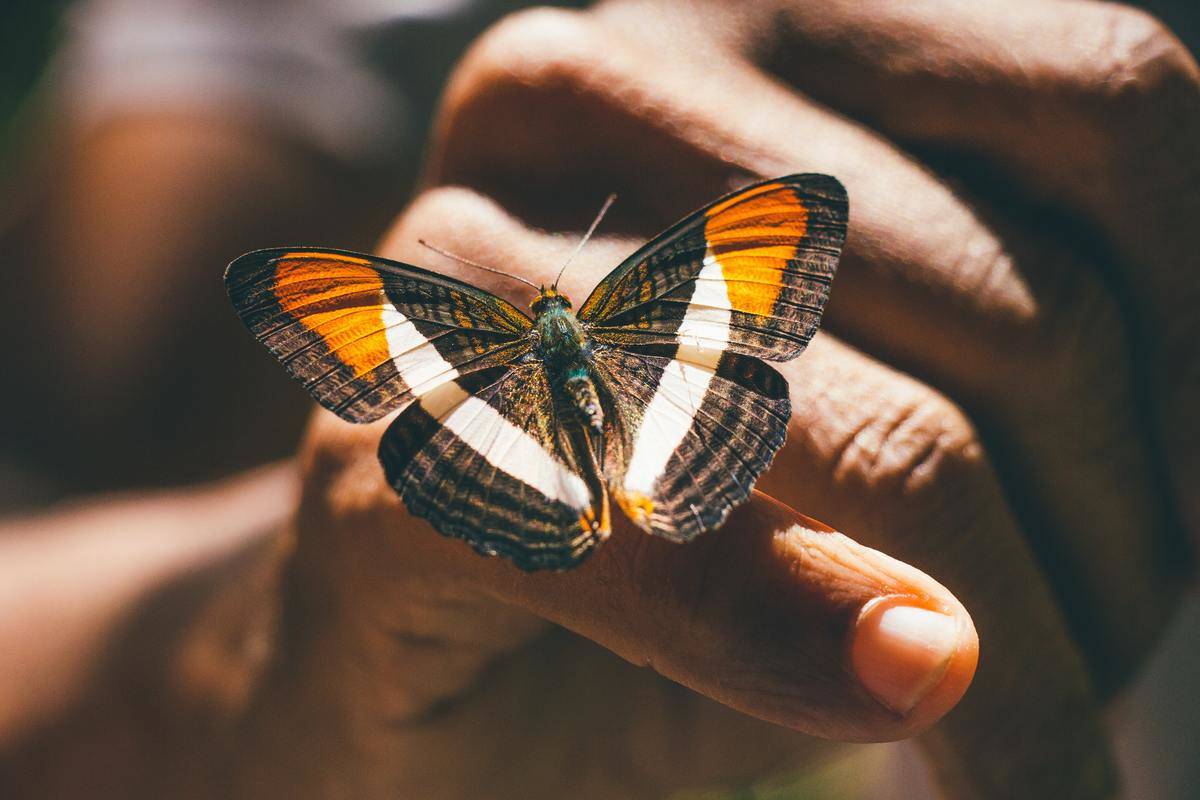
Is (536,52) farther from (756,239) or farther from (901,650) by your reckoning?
(901,650)

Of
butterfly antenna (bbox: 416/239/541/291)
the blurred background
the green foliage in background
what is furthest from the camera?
the blurred background

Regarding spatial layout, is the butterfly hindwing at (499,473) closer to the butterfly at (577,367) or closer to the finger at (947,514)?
the butterfly at (577,367)

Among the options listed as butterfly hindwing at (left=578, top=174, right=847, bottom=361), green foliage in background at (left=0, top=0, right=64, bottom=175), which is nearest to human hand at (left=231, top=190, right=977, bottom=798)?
butterfly hindwing at (left=578, top=174, right=847, bottom=361)

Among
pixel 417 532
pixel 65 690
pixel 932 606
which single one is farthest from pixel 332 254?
pixel 65 690

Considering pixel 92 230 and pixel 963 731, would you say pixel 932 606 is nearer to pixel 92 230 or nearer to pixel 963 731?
pixel 963 731

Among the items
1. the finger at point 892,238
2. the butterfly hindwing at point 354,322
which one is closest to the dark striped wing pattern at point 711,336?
the butterfly hindwing at point 354,322

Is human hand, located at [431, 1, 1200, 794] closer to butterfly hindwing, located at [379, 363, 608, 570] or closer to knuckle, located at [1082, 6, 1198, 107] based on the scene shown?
knuckle, located at [1082, 6, 1198, 107]

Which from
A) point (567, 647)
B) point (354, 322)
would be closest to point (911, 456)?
point (354, 322)
